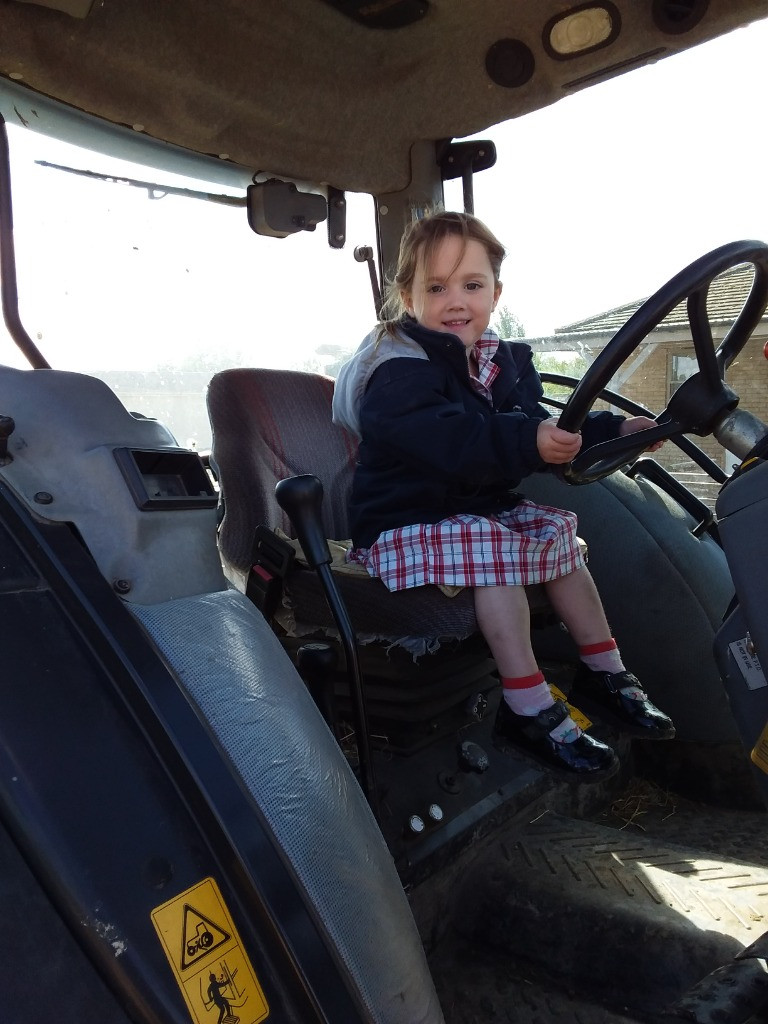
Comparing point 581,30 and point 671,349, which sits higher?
point 581,30

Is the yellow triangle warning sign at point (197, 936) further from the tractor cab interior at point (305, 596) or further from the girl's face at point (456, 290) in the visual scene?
the girl's face at point (456, 290)

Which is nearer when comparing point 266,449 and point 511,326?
point 266,449

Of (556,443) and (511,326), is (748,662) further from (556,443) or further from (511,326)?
(511,326)

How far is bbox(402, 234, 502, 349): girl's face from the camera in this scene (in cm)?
170

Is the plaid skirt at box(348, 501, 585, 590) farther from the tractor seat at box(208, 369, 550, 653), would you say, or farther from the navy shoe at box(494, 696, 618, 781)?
the navy shoe at box(494, 696, 618, 781)

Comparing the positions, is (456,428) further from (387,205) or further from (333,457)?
(387,205)

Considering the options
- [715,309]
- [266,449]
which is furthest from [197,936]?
[715,309]

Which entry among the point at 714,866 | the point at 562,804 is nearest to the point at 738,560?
the point at 714,866

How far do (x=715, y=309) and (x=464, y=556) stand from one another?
683mm

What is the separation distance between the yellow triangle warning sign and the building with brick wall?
108 centimetres

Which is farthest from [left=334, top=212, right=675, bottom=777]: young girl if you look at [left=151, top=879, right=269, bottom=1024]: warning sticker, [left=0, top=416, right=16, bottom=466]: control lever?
[left=151, top=879, right=269, bottom=1024]: warning sticker

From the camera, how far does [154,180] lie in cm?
178

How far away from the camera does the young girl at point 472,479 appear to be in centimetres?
152

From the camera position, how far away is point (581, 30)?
5.82 ft
